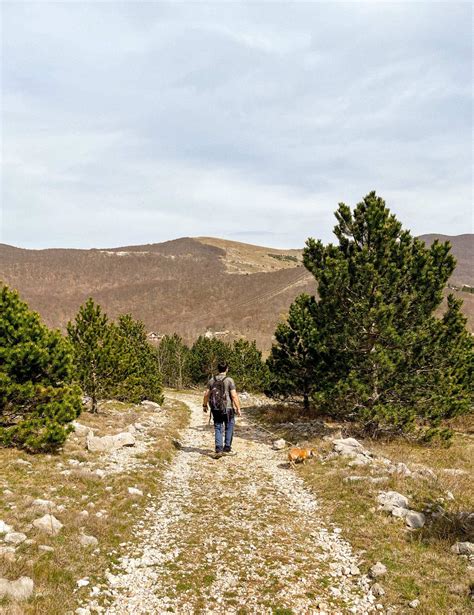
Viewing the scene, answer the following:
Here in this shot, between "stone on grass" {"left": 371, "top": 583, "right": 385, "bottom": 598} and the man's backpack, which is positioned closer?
"stone on grass" {"left": 371, "top": 583, "right": 385, "bottom": 598}

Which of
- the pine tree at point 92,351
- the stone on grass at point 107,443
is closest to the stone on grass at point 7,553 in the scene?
the stone on grass at point 107,443

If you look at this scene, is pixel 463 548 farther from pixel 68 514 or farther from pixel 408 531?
pixel 68 514

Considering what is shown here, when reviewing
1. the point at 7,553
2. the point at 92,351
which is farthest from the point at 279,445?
the point at 92,351

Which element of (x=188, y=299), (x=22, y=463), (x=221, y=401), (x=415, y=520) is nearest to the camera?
(x=415, y=520)

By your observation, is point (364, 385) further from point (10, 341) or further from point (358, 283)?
point (10, 341)

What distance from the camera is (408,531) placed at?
746 cm

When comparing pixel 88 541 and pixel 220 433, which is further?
pixel 220 433

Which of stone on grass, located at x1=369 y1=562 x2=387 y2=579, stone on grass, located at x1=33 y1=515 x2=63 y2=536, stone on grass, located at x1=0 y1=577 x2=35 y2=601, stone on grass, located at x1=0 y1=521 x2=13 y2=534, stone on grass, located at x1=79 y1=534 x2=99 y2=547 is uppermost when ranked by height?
stone on grass, located at x1=0 y1=577 x2=35 y2=601

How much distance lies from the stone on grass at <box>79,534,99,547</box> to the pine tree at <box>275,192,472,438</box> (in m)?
10.5

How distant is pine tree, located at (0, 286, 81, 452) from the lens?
11312 mm

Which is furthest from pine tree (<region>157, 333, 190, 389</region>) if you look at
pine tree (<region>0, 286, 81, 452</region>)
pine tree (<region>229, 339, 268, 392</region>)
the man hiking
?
pine tree (<region>0, 286, 81, 452</region>)

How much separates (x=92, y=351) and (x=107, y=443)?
8124 millimetres

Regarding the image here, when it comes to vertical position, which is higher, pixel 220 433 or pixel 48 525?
pixel 48 525

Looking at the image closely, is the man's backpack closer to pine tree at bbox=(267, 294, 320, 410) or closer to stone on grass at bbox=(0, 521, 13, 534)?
stone on grass at bbox=(0, 521, 13, 534)
